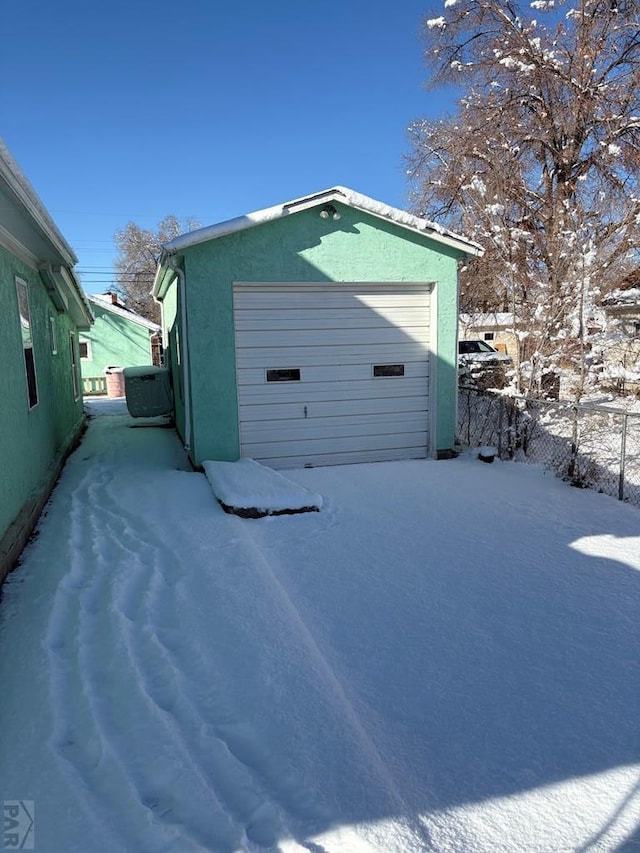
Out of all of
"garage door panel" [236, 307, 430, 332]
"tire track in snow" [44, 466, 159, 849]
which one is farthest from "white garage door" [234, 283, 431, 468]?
"tire track in snow" [44, 466, 159, 849]

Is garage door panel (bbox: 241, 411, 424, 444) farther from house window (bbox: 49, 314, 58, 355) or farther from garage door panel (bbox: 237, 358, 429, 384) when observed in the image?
house window (bbox: 49, 314, 58, 355)

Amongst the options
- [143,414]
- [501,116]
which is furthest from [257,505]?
[501,116]

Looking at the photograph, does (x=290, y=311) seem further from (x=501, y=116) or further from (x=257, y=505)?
(x=501, y=116)

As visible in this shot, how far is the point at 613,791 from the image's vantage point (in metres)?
2.11

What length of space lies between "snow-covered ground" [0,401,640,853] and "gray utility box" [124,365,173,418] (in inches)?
252

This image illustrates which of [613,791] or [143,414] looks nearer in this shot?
[613,791]

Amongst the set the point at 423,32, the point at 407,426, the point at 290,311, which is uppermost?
the point at 423,32

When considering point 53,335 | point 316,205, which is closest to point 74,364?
point 53,335

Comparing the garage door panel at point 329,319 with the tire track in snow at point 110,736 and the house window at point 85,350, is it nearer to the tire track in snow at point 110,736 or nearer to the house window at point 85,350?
the tire track in snow at point 110,736

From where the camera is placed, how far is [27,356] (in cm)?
603

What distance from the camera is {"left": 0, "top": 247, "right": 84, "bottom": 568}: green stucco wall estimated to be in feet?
15.1

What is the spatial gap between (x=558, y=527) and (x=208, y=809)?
13.3 feet

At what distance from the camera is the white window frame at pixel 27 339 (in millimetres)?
5703

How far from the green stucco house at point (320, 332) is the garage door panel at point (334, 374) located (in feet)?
0.05
